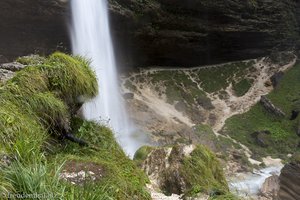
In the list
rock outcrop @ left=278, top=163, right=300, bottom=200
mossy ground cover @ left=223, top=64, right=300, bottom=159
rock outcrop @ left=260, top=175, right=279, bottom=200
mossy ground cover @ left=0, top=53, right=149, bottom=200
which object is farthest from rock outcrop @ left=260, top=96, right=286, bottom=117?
mossy ground cover @ left=0, top=53, right=149, bottom=200

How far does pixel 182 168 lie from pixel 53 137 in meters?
3.49

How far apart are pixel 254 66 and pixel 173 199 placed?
3150cm

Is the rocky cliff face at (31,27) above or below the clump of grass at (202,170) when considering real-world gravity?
above

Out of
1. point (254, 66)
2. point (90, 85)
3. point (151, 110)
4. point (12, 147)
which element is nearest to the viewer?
point (12, 147)

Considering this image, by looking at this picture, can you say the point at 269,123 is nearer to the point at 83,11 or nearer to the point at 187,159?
the point at 83,11

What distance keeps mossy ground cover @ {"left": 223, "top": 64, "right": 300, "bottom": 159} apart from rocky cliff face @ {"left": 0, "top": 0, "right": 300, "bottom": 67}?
15.3 ft

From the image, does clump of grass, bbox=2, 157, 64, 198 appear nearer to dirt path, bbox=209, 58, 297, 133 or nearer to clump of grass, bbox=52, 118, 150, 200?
clump of grass, bbox=52, 118, 150, 200

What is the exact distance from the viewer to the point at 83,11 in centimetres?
2516

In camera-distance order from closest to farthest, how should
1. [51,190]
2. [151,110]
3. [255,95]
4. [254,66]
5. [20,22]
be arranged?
[51,190] → [20,22] → [151,110] → [255,95] → [254,66]

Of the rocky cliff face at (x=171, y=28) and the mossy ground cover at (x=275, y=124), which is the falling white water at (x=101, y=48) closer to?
the rocky cliff face at (x=171, y=28)

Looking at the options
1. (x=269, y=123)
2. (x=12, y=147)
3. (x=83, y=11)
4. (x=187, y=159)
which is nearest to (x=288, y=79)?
(x=269, y=123)

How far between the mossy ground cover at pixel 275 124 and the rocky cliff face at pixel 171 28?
184 inches

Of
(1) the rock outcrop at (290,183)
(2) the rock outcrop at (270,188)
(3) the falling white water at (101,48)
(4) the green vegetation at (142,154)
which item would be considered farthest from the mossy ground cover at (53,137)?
(3) the falling white water at (101,48)

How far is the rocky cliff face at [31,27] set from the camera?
24.2m
